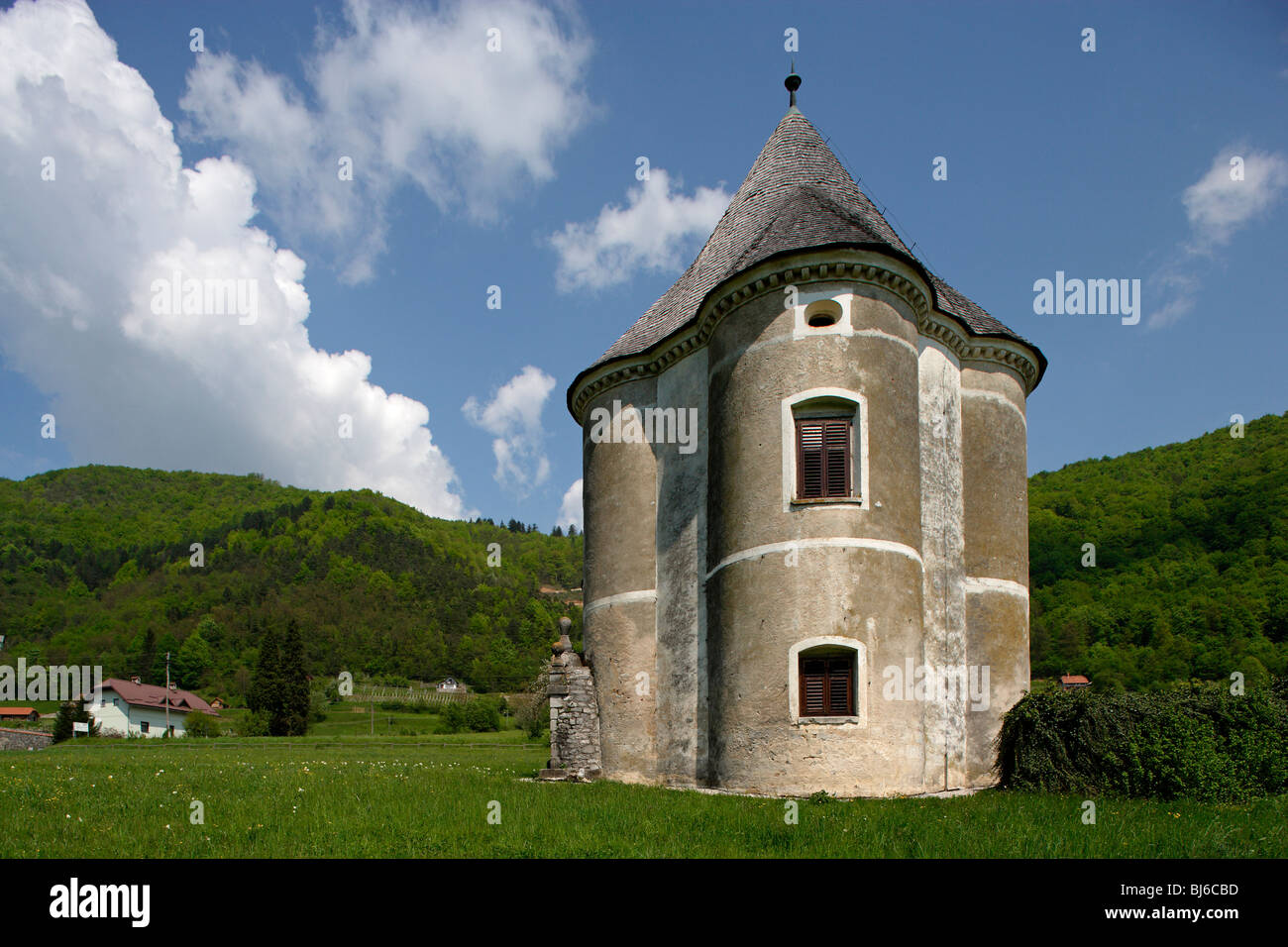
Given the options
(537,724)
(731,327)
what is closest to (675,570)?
(731,327)

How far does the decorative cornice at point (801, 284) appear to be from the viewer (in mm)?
17453

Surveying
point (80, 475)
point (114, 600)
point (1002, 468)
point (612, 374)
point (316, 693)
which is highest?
point (80, 475)

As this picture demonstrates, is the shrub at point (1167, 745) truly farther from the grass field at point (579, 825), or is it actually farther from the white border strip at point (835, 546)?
the white border strip at point (835, 546)

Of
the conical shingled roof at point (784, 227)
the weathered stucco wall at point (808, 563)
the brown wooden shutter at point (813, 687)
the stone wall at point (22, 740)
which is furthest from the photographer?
the stone wall at point (22, 740)

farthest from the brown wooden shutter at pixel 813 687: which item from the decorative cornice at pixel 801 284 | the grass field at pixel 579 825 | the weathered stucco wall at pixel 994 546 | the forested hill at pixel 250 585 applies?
the forested hill at pixel 250 585

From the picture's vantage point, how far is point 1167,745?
47.6ft

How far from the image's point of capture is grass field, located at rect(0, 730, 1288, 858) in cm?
974

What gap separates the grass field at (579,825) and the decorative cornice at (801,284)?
32.0 feet

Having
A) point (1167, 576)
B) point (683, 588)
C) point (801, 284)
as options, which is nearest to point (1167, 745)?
point (683, 588)

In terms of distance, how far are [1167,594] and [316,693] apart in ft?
323

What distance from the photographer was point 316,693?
10950cm

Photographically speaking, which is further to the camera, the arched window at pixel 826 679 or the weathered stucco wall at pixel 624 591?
the weathered stucco wall at pixel 624 591
